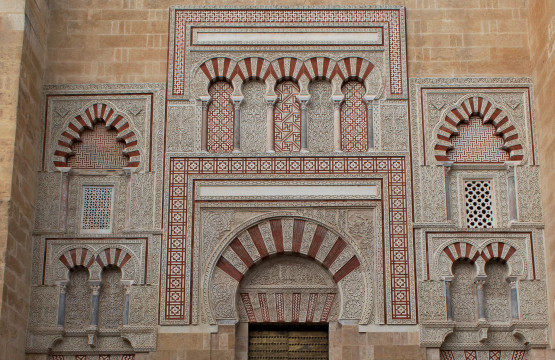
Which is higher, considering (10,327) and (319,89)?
(319,89)

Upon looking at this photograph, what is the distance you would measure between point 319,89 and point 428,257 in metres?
2.33

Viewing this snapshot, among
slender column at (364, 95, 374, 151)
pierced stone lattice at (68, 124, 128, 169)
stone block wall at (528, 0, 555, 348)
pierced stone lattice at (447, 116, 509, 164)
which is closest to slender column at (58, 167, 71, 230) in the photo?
pierced stone lattice at (68, 124, 128, 169)

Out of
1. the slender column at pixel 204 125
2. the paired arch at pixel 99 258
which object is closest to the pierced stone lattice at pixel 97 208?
the paired arch at pixel 99 258

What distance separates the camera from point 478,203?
10781mm

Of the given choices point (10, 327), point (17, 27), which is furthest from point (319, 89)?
point (10, 327)

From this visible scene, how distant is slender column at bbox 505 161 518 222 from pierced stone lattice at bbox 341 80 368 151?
161 cm

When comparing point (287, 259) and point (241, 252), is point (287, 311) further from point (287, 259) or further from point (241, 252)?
point (241, 252)

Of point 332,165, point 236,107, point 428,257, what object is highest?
point 236,107

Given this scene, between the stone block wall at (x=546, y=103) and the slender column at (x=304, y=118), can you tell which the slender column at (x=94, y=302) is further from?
the stone block wall at (x=546, y=103)

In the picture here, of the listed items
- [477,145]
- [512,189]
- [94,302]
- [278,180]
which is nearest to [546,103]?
[477,145]

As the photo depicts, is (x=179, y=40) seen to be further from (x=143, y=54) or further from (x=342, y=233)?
(x=342, y=233)

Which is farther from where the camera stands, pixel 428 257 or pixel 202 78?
pixel 202 78

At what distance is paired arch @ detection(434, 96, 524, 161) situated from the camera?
10.8m

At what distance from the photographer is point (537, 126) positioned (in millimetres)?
10859
